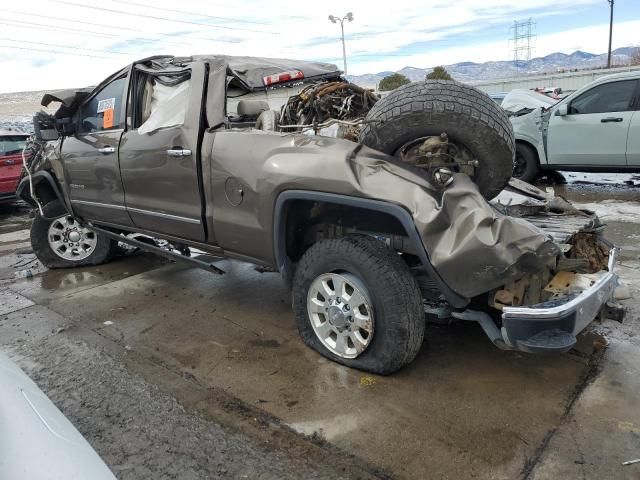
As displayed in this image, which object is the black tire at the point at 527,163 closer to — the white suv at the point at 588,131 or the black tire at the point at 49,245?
the white suv at the point at 588,131

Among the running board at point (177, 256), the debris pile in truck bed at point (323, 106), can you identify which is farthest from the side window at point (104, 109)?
the debris pile in truck bed at point (323, 106)

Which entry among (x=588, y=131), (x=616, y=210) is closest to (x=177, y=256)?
(x=616, y=210)

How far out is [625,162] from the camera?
7.83 meters

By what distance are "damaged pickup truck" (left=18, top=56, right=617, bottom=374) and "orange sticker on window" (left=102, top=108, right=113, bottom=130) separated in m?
0.04

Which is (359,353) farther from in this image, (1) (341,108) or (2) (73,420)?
(1) (341,108)

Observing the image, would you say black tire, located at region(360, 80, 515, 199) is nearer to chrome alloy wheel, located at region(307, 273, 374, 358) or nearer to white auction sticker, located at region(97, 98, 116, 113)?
chrome alloy wheel, located at region(307, 273, 374, 358)

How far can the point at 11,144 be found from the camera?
942 cm

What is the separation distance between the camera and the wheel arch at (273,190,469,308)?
265 centimetres

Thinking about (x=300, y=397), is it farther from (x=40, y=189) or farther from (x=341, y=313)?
(x=40, y=189)

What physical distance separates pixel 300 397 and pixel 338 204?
1.13 m

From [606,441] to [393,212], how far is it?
1476 millimetres

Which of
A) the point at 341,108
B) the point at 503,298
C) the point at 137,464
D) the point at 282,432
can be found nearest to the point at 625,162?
the point at 341,108

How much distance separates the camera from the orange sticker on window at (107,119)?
178 inches

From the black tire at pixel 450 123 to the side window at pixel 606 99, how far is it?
5958 millimetres
